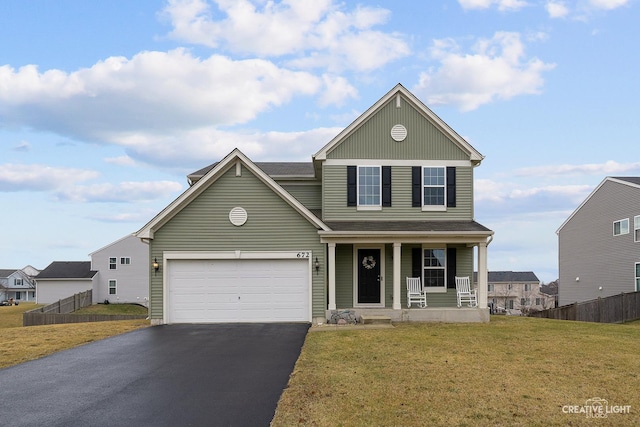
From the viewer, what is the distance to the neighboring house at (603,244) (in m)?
29.0

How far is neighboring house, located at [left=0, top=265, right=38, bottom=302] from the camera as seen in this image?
261 ft

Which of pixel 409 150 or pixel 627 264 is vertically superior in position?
pixel 409 150

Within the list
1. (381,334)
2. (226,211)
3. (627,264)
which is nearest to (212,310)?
(226,211)

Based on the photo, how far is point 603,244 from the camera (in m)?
32.1

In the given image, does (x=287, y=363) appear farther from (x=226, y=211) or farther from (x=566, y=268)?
(x=566, y=268)

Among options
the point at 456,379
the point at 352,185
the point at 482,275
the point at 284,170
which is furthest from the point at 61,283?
the point at 456,379

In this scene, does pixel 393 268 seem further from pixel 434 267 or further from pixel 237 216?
pixel 237 216

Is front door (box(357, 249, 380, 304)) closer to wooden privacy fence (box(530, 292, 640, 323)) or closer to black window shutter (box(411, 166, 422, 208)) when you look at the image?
black window shutter (box(411, 166, 422, 208))

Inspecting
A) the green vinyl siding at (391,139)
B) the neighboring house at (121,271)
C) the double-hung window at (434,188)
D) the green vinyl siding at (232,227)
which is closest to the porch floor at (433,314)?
the green vinyl siding at (232,227)

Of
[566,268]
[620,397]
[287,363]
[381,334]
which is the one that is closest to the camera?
[620,397]

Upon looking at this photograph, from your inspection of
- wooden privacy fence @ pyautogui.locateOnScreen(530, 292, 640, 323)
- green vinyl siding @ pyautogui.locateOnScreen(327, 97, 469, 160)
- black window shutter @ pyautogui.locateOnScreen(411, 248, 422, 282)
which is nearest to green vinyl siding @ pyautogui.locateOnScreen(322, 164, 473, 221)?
green vinyl siding @ pyautogui.locateOnScreen(327, 97, 469, 160)

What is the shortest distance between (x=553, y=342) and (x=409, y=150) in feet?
28.7

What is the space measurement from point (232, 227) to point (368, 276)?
5.31m

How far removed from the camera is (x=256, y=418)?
720 centimetres
